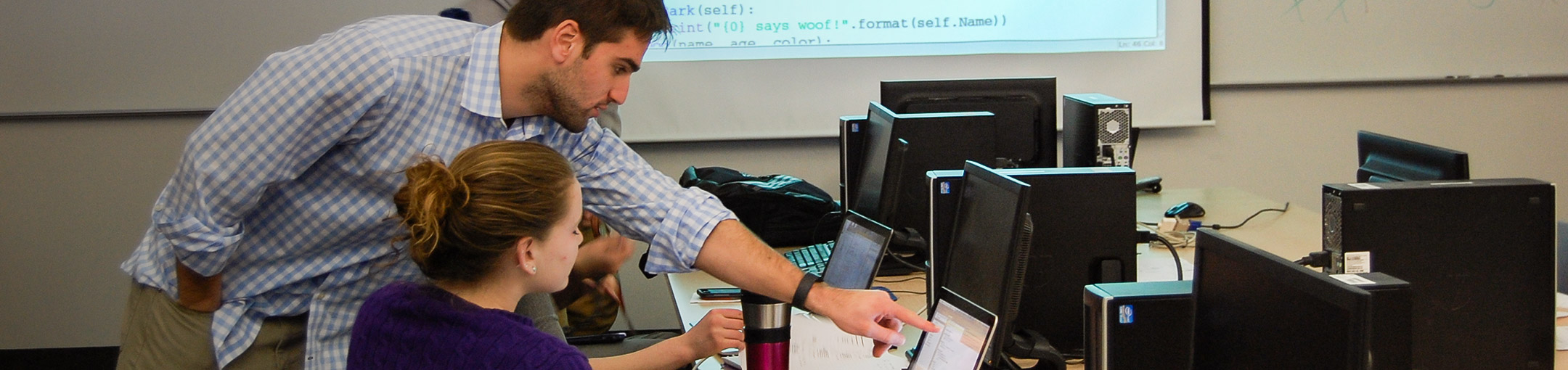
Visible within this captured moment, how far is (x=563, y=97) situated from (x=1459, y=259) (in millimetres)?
1317

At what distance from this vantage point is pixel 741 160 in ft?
13.4

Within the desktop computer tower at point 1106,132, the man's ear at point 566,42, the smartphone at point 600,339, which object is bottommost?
the smartphone at point 600,339

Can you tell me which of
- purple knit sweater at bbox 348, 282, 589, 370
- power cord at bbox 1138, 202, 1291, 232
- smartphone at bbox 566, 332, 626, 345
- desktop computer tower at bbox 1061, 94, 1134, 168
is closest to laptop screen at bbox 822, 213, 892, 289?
smartphone at bbox 566, 332, 626, 345

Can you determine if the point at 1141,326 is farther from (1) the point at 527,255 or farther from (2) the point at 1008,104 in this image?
(2) the point at 1008,104

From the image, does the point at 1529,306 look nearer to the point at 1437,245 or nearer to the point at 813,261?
the point at 1437,245

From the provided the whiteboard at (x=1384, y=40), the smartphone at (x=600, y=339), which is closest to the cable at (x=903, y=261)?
the smartphone at (x=600, y=339)

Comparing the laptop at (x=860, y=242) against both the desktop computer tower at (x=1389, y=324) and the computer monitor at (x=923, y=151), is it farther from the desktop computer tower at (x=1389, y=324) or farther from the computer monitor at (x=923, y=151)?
the desktop computer tower at (x=1389, y=324)

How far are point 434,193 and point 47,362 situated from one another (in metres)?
3.60

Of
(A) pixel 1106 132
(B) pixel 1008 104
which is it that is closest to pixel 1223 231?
(A) pixel 1106 132

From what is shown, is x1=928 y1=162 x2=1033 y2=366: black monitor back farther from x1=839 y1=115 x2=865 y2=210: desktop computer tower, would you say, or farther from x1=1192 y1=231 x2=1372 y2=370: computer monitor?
x1=839 y1=115 x2=865 y2=210: desktop computer tower

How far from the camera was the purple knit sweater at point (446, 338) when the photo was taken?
49.8 inches

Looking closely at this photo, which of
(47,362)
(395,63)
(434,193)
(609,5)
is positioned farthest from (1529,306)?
(47,362)

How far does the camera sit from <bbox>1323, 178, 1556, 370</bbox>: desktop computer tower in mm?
1723

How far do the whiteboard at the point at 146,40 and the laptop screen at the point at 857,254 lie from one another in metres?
Answer: 2.11
